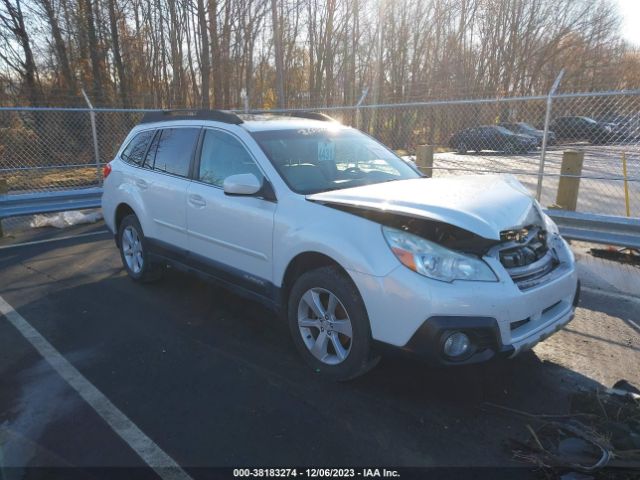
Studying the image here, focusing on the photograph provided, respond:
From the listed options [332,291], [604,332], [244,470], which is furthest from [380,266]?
[604,332]

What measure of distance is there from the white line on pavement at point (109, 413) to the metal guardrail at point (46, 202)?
154 inches

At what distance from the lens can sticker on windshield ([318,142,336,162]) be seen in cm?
409

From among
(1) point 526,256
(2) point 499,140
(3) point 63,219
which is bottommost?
A: (3) point 63,219

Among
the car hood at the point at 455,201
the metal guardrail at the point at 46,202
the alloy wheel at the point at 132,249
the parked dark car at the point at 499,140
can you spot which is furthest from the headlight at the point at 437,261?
the parked dark car at the point at 499,140

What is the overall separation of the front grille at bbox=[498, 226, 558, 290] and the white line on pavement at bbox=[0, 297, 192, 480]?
2.17m

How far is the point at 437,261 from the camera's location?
9.20ft

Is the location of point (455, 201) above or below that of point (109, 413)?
above

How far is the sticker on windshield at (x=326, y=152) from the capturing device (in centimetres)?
409

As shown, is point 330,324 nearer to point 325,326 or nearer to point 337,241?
point 325,326

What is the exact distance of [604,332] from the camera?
411 centimetres

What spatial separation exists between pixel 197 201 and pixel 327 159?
3.89ft

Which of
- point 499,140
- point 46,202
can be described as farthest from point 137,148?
point 499,140

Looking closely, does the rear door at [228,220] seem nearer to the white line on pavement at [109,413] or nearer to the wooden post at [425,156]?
the white line on pavement at [109,413]

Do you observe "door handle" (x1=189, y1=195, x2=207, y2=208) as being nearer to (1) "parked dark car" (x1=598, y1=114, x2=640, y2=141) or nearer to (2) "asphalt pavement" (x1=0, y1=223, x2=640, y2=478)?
(2) "asphalt pavement" (x1=0, y1=223, x2=640, y2=478)
